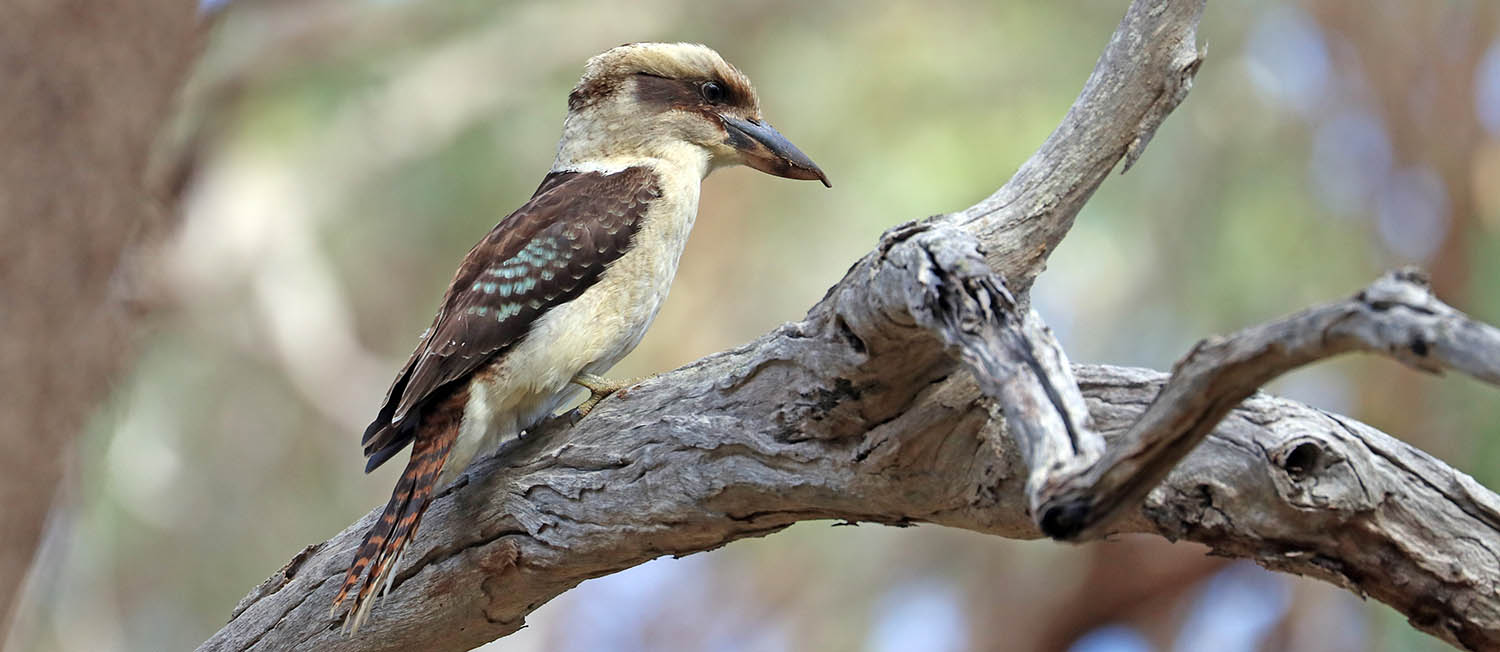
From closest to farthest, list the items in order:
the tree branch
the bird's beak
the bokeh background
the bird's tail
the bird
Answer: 1. the tree branch
2. the bird's tail
3. the bird
4. the bird's beak
5. the bokeh background

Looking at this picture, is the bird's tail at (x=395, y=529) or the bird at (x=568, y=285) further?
the bird at (x=568, y=285)

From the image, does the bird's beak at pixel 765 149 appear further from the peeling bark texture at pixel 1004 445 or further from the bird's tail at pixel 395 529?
the bird's tail at pixel 395 529

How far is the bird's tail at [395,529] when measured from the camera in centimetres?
247

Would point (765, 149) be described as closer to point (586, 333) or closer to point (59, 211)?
point (586, 333)

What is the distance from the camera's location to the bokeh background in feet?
20.8

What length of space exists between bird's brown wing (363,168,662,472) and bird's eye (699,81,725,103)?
0.29 metres

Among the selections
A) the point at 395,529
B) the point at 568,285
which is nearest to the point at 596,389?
the point at 568,285

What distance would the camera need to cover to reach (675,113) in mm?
3113

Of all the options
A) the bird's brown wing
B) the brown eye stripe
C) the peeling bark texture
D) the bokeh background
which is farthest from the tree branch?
the bokeh background

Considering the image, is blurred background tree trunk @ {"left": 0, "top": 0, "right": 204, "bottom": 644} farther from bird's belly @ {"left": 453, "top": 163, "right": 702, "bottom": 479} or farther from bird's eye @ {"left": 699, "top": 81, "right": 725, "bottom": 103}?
bird's eye @ {"left": 699, "top": 81, "right": 725, "bottom": 103}

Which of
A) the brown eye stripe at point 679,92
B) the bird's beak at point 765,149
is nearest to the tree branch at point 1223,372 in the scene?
the bird's beak at point 765,149

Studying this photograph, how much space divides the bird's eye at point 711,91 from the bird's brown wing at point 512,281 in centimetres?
29

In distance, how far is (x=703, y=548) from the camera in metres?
2.43

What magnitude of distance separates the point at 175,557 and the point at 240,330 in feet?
5.45
